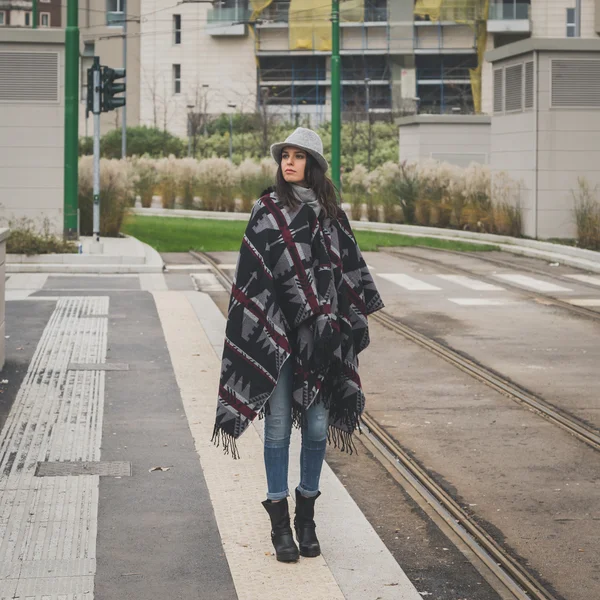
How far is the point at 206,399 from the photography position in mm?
10102

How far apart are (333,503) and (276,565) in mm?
1182

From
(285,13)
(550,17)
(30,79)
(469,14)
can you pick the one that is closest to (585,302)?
(30,79)

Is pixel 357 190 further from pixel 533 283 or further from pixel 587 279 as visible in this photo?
pixel 533 283

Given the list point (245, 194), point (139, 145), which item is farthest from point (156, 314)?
point (139, 145)

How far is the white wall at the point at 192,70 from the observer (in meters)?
78.1

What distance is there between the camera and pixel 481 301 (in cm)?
1727

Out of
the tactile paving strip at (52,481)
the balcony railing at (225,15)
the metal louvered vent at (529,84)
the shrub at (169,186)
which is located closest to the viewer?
the tactile paving strip at (52,481)

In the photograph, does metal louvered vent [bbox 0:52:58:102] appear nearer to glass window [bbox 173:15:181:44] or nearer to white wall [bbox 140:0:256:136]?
white wall [bbox 140:0:256:136]

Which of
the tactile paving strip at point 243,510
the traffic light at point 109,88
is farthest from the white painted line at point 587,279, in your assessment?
the tactile paving strip at point 243,510

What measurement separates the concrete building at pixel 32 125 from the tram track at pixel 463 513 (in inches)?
598

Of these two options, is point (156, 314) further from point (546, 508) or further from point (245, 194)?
point (245, 194)

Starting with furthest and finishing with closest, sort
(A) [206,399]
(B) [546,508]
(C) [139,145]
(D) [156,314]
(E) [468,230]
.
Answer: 1. (C) [139,145]
2. (E) [468,230]
3. (D) [156,314]
4. (A) [206,399]
5. (B) [546,508]

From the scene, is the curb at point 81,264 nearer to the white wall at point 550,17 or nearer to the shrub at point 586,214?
the shrub at point 586,214

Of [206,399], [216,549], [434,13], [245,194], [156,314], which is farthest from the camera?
[434,13]
